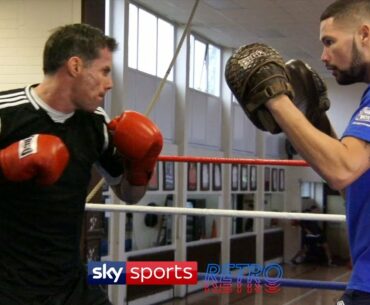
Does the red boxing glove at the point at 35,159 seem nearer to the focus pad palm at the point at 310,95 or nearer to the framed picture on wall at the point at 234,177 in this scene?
the focus pad palm at the point at 310,95

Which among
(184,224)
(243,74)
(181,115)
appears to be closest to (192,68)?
(181,115)

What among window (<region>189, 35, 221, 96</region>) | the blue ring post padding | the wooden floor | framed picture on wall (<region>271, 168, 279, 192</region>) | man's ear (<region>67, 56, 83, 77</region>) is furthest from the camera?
framed picture on wall (<region>271, 168, 279, 192</region>)

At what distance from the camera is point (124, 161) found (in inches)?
67.6

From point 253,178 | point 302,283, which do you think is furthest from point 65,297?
point 253,178

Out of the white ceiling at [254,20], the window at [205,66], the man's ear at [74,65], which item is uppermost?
the white ceiling at [254,20]

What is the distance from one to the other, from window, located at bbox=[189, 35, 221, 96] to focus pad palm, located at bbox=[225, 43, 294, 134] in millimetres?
6091

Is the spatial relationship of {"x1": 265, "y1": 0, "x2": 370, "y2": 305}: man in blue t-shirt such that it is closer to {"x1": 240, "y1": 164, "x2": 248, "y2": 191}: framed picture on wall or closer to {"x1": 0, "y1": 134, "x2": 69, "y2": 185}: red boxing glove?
{"x1": 0, "y1": 134, "x2": 69, "y2": 185}: red boxing glove

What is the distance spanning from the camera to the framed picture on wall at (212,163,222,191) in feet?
25.4

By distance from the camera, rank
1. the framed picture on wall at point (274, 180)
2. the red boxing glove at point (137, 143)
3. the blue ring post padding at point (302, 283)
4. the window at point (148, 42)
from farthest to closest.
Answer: the framed picture on wall at point (274, 180), the window at point (148, 42), the blue ring post padding at point (302, 283), the red boxing glove at point (137, 143)

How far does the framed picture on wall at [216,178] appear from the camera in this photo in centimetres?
775

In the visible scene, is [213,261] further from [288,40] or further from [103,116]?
[103,116]

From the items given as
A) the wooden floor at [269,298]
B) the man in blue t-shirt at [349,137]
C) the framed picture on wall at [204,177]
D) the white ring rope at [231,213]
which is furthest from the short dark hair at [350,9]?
the framed picture on wall at [204,177]

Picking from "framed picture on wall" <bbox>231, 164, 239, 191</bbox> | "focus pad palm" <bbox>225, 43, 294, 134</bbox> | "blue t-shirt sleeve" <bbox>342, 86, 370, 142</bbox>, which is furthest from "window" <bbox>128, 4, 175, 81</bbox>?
"blue t-shirt sleeve" <bbox>342, 86, 370, 142</bbox>

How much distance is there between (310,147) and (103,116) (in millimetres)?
731
